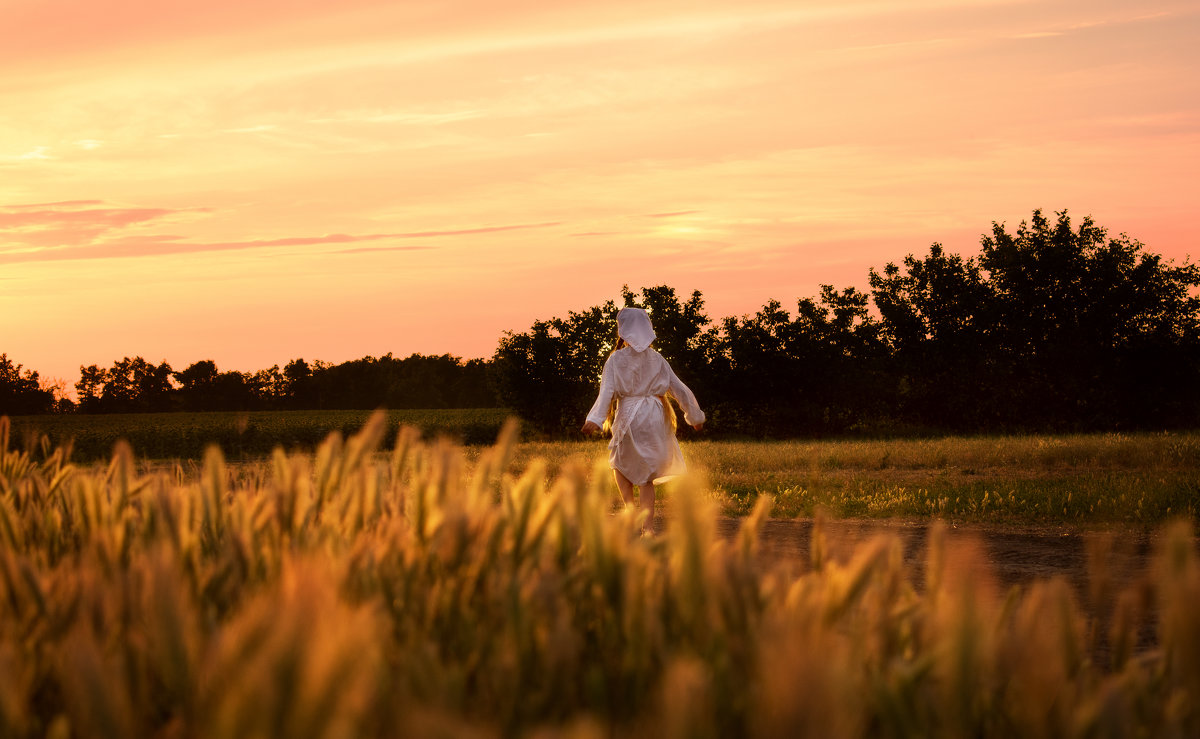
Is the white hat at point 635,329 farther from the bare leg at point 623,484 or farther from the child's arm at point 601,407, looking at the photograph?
the bare leg at point 623,484

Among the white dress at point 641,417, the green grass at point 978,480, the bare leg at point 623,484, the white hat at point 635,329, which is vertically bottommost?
the green grass at point 978,480

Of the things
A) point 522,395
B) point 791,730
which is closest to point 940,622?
point 791,730

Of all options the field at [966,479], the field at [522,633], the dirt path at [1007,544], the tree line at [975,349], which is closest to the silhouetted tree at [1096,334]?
the tree line at [975,349]

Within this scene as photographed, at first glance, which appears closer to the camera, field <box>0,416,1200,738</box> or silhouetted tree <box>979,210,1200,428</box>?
field <box>0,416,1200,738</box>

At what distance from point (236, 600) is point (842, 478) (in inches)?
693

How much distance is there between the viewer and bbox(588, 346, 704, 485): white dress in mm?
10930

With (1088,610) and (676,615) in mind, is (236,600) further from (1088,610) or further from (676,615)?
(1088,610)

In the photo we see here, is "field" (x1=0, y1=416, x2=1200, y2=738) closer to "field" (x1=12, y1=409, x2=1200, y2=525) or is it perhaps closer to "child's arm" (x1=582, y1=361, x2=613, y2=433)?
"field" (x1=12, y1=409, x2=1200, y2=525)

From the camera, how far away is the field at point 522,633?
978mm

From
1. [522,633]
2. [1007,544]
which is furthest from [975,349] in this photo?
[522,633]

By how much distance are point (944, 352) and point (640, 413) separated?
39.7m

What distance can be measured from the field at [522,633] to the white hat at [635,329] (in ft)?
29.3

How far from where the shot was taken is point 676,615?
5.24 ft

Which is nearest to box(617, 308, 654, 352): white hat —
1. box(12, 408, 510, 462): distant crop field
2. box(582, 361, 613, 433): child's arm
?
box(582, 361, 613, 433): child's arm
